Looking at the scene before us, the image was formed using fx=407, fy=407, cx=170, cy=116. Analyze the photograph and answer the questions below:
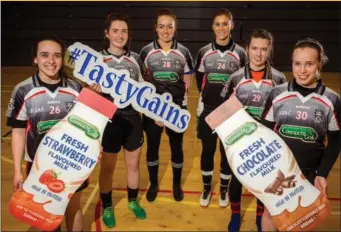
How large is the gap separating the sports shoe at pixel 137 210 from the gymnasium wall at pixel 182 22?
5.90 metres

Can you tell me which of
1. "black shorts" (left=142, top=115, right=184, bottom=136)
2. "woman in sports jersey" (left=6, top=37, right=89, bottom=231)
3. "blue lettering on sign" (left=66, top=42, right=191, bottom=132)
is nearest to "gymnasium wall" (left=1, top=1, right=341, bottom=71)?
"black shorts" (left=142, top=115, right=184, bottom=136)

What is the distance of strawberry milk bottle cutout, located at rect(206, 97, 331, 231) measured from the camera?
226 cm

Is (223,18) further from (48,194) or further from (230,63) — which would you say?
(48,194)

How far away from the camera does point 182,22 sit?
896 centimetres

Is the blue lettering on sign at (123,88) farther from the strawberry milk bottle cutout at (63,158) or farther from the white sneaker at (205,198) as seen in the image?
the white sneaker at (205,198)

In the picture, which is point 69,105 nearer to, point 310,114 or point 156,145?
point 156,145

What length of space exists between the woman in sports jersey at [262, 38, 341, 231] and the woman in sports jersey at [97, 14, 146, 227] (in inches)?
44.6

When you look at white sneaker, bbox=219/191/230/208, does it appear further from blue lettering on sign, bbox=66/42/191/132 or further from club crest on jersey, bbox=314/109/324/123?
club crest on jersey, bbox=314/109/324/123

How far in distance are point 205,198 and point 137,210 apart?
0.65 m

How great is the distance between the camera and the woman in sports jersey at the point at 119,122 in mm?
3018

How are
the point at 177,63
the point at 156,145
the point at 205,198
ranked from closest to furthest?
1. the point at 177,63
2. the point at 156,145
3. the point at 205,198

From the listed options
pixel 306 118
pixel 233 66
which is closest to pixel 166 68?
pixel 233 66

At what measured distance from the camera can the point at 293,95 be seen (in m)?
2.44

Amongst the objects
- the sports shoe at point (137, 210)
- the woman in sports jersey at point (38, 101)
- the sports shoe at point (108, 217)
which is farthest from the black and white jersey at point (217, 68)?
the woman in sports jersey at point (38, 101)
